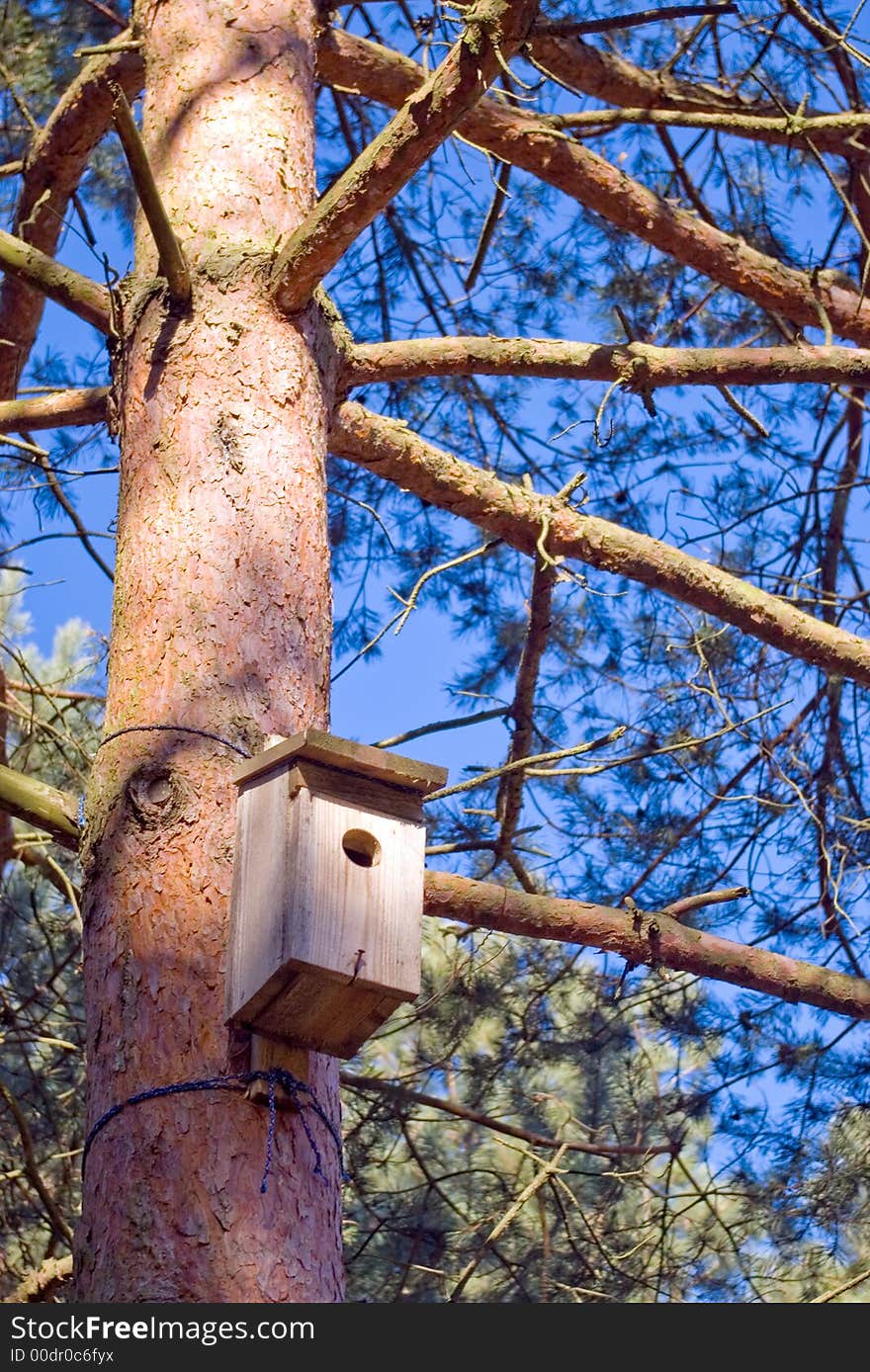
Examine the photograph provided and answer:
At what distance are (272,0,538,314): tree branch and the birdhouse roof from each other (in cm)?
87

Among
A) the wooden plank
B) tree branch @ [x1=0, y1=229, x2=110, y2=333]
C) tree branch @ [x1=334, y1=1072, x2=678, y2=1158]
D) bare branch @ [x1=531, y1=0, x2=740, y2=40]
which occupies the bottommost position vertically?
the wooden plank

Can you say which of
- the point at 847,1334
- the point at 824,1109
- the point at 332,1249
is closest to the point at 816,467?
the point at 824,1109

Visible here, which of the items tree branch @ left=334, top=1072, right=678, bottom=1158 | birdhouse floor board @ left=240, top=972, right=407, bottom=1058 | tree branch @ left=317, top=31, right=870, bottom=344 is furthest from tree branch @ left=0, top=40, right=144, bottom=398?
birdhouse floor board @ left=240, top=972, right=407, bottom=1058

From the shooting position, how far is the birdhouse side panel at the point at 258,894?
211 centimetres

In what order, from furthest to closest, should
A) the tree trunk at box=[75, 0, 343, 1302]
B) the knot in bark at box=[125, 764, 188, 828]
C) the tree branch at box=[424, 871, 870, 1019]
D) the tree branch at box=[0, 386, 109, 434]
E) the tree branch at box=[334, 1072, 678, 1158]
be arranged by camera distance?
the tree branch at box=[334, 1072, 678, 1158], the tree branch at box=[424, 871, 870, 1019], the tree branch at box=[0, 386, 109, 434], the knot in bark at box=[125, 764, 188, 828], the tree trunk at box=[75, 0, 343, 1302]

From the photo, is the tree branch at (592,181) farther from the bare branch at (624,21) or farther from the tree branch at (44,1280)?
the tree branch at (44,1280)

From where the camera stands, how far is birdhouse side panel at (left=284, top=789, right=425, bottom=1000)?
2117mm

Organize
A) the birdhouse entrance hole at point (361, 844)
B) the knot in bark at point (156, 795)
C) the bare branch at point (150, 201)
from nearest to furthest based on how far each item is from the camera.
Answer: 1. the birdhouse entrance hole at point (361, 844)
2. the knot in bark at point (156, 795)
3. the bare branch at point (150, 201)

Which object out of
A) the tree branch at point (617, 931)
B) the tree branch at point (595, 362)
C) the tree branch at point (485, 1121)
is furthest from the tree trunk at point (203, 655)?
the tree branch at point (485, 1121)

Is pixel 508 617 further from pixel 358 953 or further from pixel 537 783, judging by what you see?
pixel 358 953

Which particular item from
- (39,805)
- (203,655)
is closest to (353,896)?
(203,655)

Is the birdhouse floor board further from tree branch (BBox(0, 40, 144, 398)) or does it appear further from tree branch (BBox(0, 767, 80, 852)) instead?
tree branch (BBox(0, 40, 144, 398))

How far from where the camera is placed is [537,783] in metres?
5.11

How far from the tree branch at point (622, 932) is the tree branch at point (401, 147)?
1.17m
